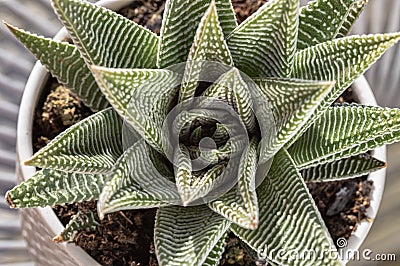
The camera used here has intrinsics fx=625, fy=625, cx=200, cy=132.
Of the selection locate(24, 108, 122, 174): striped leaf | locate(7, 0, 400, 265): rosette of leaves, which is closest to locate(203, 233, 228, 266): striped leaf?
locate(7, 0, 400, 265): rosette of leaves

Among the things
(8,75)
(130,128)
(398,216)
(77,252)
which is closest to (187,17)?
(130,128)

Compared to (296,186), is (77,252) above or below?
below

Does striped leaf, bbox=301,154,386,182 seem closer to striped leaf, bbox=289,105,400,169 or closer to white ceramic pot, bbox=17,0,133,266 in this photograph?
striped leaf, bbox=289,105,400,169

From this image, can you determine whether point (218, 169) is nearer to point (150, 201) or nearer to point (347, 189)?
point (150, 201)

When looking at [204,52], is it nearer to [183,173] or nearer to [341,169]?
[183,173]

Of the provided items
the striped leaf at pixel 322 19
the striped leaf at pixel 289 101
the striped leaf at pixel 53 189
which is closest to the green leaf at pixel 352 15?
the striped leaf at pixel 322 19

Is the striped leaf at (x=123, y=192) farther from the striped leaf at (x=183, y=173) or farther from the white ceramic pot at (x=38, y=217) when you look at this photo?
the white ceramic pot at (x=38, y=217)
